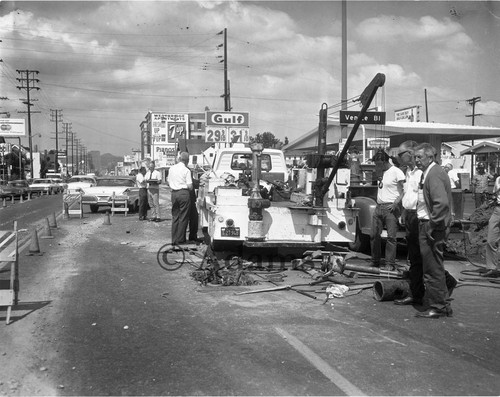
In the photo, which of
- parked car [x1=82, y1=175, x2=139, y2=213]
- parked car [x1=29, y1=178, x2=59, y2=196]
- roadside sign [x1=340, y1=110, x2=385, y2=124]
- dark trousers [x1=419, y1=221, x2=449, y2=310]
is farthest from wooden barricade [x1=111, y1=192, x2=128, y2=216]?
parked car [x1=29, y1=178, x2=59, y2=196]

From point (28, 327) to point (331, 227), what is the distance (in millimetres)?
4936

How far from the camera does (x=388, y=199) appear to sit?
8.26 meters

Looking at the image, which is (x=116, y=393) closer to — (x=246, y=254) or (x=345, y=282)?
(x=345, y=282)

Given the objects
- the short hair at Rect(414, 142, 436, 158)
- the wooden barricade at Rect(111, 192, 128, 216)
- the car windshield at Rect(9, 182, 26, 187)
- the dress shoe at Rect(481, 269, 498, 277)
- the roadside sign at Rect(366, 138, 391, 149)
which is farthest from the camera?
the car windshield at Rect(9, 182, 26, 187)

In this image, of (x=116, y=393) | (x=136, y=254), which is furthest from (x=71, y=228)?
(x=116, y=393)

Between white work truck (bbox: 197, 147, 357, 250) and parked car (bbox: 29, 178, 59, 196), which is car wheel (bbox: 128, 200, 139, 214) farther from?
parked car (bbox: 29, 178, 59, 196)

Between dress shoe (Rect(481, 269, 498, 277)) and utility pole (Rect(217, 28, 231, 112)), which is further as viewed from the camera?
utility pole (Rect(217, 28, 231, 112))

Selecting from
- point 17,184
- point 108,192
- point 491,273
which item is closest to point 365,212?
point 491,273

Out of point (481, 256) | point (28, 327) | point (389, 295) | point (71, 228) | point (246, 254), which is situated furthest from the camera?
point (71, 228)

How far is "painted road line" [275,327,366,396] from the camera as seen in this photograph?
3902 mm

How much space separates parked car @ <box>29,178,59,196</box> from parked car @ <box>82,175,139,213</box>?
2294 centimetres

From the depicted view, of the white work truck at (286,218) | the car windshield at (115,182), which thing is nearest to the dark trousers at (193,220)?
the white work truck at (286,218)

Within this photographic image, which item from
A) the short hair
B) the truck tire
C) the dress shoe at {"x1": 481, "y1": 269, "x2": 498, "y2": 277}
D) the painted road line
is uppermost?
the short hair

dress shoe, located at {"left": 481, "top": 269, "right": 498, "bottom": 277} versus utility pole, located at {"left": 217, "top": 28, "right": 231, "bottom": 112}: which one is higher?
utility pole, located at {"left": 217, "top": 28, "right": 231, "bottom": 112}
